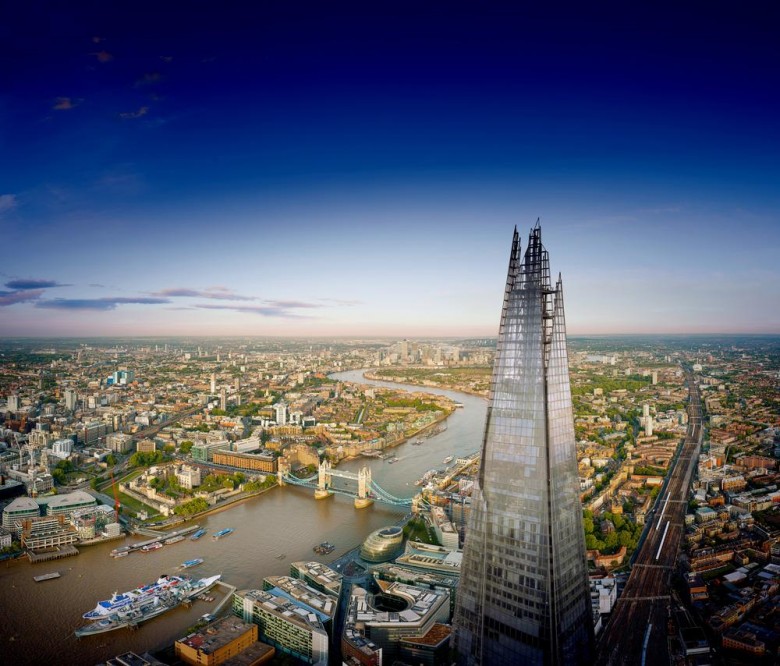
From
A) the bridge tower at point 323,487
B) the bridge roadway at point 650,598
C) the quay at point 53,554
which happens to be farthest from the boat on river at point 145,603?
the bridge roadway at point 650,598

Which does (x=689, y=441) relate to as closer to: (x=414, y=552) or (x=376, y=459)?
(x=376, y=459)

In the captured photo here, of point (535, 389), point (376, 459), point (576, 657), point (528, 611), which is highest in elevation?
point (535, 389)

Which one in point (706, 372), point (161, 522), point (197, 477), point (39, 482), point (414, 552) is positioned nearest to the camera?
point (414, 552)

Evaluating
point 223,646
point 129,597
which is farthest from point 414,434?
point 223,646

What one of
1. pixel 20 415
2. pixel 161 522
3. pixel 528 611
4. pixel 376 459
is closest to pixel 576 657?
pixel 528 611

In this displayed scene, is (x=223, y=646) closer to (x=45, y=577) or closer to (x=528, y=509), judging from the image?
(x=528, y=509)

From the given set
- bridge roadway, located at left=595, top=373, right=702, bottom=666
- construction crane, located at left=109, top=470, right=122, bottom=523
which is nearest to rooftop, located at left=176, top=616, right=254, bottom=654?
bridge roadway, located at left=595, top=373, right=702, bottom=666
